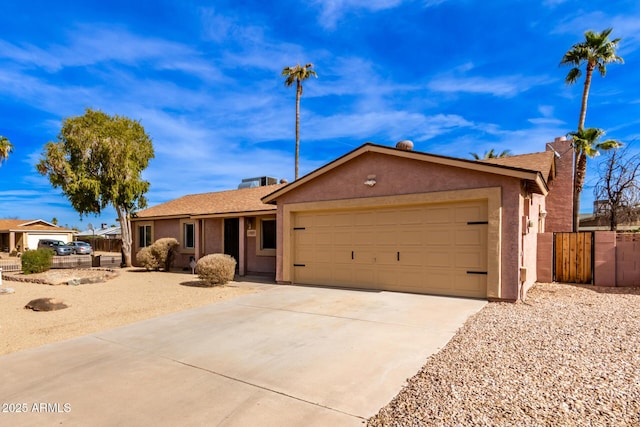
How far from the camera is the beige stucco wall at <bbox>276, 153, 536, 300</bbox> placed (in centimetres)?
807

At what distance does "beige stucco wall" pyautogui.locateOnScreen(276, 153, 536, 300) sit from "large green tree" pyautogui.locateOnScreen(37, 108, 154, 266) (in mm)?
12191

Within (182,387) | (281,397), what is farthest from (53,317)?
(281,397)

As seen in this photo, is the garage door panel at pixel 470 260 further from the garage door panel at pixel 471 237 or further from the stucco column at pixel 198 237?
the stucco column at pixel 198 237

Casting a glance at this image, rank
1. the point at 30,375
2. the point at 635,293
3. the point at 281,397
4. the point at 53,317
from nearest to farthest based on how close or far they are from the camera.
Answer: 1. the point at 281,397
2. the point at 30,375
3. the point at 53,317
4. the point at 635,293

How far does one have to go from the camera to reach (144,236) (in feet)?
66.4

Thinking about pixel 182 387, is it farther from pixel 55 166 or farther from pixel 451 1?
pixel 55 166

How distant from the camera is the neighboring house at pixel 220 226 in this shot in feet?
48.6

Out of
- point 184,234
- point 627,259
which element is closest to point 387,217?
point 627,259

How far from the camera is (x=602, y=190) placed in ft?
59.4

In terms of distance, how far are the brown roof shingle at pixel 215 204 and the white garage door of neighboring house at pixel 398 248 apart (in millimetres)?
3352

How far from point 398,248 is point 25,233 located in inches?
1906

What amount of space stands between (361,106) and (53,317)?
15.3m

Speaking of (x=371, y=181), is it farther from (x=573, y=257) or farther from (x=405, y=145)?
(x=573, y=257)

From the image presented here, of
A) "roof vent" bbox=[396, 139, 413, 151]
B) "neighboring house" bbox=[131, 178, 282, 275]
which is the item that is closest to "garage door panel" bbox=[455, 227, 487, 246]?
"roof vent" bbox=[396, 139, 413, 151]
